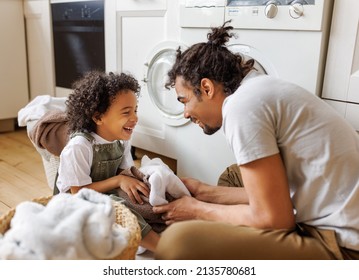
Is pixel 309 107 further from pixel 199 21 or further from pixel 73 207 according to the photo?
pixel 199 21

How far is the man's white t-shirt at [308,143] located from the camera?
85 centimetres

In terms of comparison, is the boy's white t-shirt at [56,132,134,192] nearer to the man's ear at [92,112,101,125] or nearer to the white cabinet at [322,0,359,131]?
the man's ear at [92,112,101,125]

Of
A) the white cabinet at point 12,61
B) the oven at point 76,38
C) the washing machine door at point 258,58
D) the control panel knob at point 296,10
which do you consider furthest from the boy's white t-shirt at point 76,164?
the white cabinet at point 12,61

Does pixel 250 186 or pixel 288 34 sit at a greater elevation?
pixel 288 34

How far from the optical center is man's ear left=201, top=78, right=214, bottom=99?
0.99 metres

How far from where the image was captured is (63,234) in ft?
2.29

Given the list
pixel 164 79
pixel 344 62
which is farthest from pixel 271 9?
pixel 164 79

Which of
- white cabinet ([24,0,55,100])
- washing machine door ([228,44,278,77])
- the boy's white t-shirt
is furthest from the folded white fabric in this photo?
white cabinet ([24,0,55,100])

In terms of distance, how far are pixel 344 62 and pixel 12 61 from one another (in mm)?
2161

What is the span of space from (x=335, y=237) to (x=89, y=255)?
20.4 inches

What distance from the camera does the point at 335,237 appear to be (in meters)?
0.86

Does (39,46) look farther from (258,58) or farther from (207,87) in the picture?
(207,87)

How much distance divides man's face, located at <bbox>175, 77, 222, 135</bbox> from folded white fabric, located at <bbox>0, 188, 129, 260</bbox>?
0.36 metres

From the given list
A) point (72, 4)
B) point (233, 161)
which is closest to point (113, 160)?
point (233, 161)
